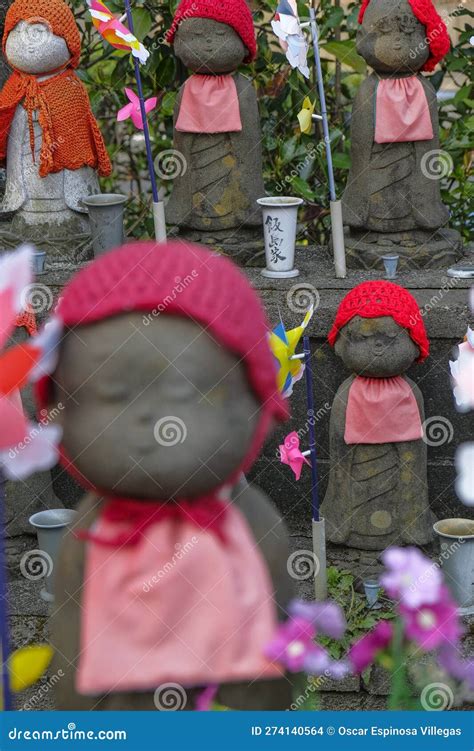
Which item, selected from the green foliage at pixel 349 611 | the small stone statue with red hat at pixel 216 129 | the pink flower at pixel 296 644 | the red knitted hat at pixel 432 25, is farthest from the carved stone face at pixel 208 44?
the pink flower at pixel 296 644

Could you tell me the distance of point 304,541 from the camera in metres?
3.43

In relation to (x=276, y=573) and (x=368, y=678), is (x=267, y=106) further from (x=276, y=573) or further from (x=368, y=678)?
(x=276, y=573)

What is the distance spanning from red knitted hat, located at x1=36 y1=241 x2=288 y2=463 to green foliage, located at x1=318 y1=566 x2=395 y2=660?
1467mm

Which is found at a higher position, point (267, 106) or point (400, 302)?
point (267, 106)

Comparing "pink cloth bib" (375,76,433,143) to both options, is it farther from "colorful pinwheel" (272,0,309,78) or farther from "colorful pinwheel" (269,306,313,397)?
"colorful pinwheel" (269,306,313,397)

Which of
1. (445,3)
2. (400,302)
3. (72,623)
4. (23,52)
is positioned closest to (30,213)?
(23,52)

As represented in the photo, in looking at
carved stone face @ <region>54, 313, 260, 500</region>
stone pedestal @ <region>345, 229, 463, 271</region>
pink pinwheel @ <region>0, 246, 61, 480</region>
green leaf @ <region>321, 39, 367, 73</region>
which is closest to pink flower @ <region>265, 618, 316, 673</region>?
carved stone face @ <region>54, 313, 260, 500</region>

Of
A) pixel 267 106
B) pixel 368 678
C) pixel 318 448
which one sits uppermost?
pixel 267 106

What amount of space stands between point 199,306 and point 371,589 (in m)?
1.70

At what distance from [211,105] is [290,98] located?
108 centimetres

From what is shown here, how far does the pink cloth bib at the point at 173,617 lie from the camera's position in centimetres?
157

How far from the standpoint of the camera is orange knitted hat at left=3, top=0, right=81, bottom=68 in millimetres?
3568

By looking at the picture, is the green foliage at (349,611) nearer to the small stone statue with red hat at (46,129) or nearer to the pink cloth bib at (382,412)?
the pink cloth bib at (382,412)

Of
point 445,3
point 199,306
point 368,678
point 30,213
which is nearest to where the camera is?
point 199,306
